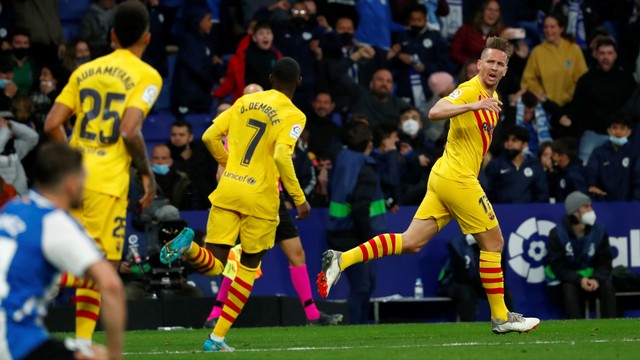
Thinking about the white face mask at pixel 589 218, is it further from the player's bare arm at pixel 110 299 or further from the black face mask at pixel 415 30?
the player's bare arm at pixel 110 299

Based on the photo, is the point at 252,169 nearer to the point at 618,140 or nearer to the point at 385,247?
the point at 385,247

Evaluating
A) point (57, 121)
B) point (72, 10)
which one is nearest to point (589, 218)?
point (72, 10)

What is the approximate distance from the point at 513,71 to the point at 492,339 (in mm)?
10134

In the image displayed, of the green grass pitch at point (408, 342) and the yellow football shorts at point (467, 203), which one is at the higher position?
the yellow football shorts at point (467, 203)

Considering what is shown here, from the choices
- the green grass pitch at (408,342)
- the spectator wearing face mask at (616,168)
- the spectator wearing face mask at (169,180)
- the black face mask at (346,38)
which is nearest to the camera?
the green grass pitch at (408,342)

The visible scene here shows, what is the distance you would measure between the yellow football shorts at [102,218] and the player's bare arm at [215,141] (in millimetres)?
2760

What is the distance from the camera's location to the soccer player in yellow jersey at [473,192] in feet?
38.0

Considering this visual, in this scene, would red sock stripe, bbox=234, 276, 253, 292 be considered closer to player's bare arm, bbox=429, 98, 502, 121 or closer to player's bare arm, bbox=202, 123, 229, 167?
player's bare arm, bbox=202, 123, 229, 167

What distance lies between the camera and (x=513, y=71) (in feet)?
69.5

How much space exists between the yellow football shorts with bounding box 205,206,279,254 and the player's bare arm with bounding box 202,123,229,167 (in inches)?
21.0

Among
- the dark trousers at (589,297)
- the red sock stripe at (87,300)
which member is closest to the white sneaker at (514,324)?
the red sock stripe at (87,300)

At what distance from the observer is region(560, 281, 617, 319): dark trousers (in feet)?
56.2

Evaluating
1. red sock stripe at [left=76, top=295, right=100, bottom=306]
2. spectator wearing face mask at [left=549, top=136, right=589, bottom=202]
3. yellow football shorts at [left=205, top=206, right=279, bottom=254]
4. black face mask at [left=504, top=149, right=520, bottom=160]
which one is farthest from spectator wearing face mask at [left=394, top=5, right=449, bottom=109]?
red sock stripe at [left=76, top=295, right=100, bottom=306]

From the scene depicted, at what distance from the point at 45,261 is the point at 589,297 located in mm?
12327
